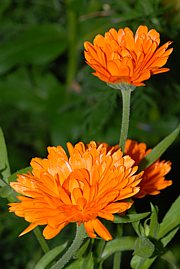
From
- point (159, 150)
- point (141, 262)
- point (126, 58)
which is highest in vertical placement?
point (126, 58)

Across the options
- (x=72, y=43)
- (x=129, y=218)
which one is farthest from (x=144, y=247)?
(x=72, y=43)

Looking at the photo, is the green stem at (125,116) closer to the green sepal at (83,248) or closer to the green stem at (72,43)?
the green sepal at (83,248)

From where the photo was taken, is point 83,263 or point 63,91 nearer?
point 83,263

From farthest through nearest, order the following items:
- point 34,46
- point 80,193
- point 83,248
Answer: point 34,46 → point 83,248 → point 80,193

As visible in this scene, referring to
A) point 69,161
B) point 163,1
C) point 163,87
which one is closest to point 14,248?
point 163,87

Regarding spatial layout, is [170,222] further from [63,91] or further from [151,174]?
[63,91]

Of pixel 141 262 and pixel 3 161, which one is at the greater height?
pixel 3 161

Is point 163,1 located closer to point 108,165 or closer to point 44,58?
point 44,58

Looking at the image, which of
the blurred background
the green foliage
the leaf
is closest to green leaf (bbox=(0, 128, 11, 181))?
the green foliage
